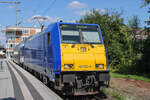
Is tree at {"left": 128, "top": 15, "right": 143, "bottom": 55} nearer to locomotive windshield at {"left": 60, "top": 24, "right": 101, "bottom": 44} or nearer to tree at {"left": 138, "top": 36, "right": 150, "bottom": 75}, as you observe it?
tree at {"left": 138, "top": 36, "right": 150, "bottom": 75}

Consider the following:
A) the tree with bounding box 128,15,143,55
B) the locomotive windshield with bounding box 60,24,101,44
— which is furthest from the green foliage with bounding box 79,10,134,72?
the locomotive windshield with bounding box 60,24,101,44

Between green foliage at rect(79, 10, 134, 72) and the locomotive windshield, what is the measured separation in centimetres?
1112

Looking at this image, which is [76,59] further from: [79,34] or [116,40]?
[116,40]

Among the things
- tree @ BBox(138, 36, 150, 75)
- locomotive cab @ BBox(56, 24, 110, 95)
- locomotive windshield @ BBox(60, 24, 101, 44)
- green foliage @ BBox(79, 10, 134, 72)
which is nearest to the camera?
locomotive cab @ BBox(56, 24, 110, 95)

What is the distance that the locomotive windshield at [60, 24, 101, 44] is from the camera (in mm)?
8586

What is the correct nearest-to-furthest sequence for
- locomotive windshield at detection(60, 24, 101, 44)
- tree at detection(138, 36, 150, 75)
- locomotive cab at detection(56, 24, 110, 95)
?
1. locomotive cab at detection(56, 24, 110, 95)
2. locomotive windshield at detection(60, 24, 101, 44)
3. tree at detection(138, 36, 150, 75)

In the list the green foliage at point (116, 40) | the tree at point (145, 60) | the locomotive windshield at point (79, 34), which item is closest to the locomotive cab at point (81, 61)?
the locomotive windshield at point (79, 34)

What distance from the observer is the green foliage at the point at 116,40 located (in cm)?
2031

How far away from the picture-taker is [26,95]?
900 centimetres

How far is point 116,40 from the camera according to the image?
21.0 metres

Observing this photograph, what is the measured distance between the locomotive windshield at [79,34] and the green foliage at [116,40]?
11124 mm

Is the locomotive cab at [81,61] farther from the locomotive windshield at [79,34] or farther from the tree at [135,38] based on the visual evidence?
the tree at [135,38]

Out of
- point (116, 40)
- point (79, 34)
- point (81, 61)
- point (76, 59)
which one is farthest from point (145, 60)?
point (76, 59)

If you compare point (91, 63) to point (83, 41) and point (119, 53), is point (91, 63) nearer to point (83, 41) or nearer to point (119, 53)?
point (83, 41)
